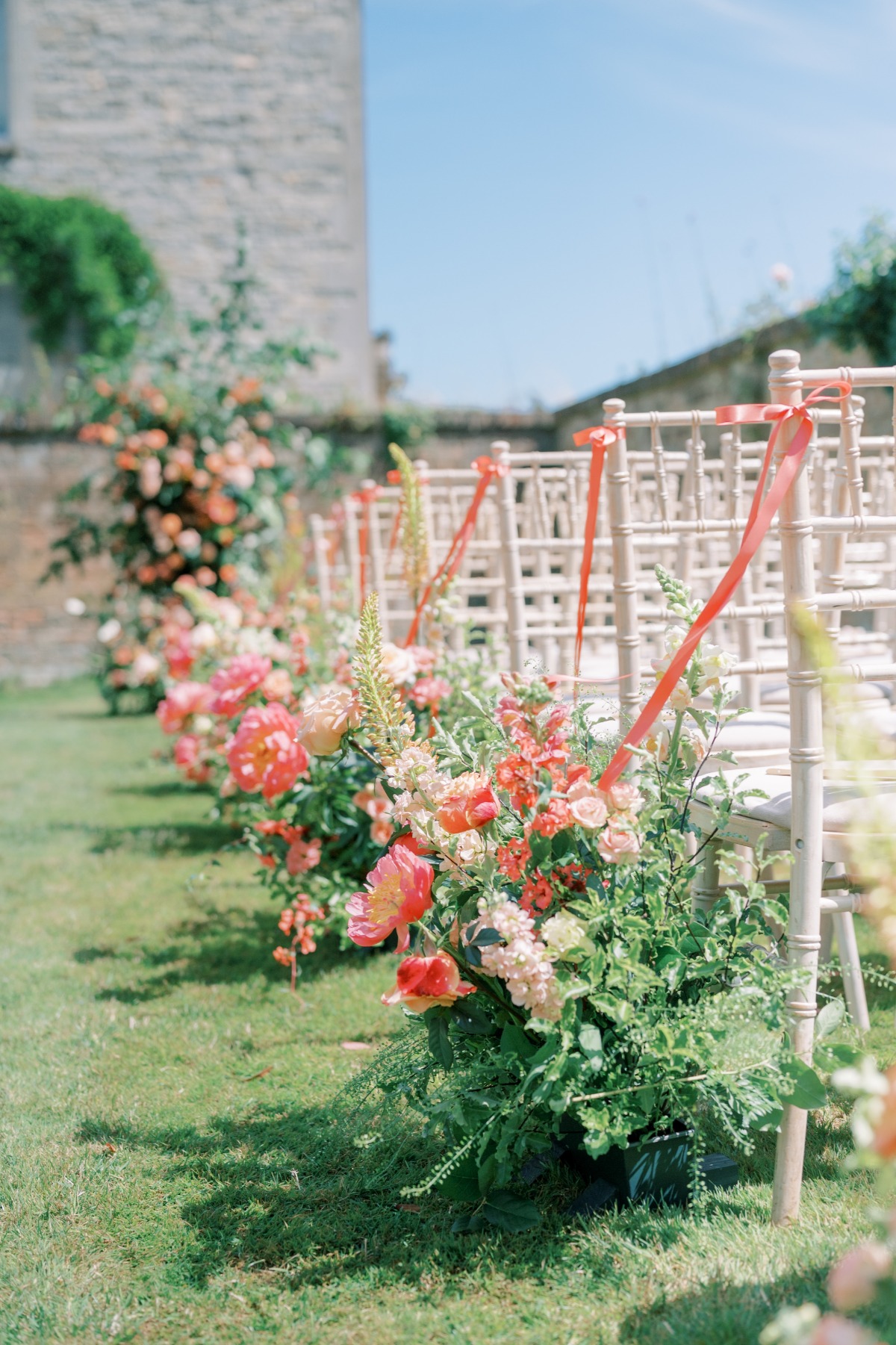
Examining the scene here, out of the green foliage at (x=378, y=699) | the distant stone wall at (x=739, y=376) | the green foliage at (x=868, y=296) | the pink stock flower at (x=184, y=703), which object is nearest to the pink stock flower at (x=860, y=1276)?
the green foliage at (x=378, y=699)

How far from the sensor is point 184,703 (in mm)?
3803

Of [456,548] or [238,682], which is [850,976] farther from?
[238,682]

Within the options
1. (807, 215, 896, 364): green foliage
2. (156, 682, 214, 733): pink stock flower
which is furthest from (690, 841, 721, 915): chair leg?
(807, 215, 896, 364): green foliage

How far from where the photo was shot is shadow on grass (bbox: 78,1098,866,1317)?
1.39 m

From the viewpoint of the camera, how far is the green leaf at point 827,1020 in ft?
5.20

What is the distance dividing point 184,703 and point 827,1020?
262 cm

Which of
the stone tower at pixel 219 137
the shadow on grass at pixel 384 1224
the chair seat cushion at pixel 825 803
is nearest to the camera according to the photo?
the shadow on grass at pixel 384 1224

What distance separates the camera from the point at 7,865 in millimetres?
3914

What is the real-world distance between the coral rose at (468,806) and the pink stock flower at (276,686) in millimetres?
1533

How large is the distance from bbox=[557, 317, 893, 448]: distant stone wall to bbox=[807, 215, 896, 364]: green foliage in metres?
0.14

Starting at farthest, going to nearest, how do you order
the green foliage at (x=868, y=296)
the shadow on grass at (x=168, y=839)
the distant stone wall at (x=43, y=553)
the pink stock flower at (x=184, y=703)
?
the distant stone wall at (x=43, y=553) < the green foliage at (x=868, y=296) < the shadow on grass at (x=168, y=839) < the pink stock flower at (x=184, y=703)

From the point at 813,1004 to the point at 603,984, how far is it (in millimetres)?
271

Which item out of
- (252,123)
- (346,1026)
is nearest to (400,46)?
(252,123)

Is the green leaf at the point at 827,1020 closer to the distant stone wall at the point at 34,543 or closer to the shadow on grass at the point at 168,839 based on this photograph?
the shadow on grass at the point at 168,839
